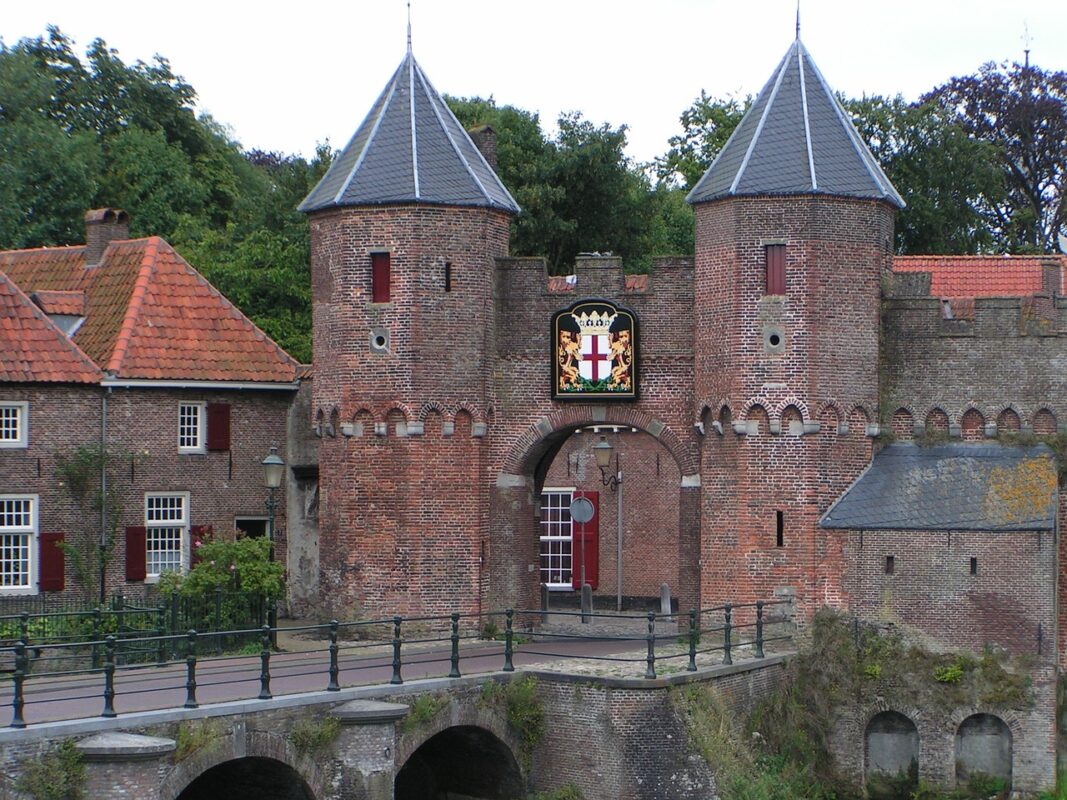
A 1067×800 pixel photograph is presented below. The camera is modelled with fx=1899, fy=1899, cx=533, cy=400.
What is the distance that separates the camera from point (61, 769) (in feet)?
61.6

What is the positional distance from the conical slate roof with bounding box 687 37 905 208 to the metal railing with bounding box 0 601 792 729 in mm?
6101

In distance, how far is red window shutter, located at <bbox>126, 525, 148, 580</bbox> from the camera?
3050cm

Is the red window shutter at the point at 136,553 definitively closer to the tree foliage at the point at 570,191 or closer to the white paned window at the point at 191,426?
the white paned window at the point at 191,426

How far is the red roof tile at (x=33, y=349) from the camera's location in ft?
96.9

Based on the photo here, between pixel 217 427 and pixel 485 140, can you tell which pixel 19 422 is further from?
Result: pixel 485 140

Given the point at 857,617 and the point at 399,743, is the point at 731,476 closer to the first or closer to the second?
the point at 857,617

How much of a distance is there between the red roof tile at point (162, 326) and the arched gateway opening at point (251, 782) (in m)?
9.01

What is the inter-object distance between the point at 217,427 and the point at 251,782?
991 centimetres

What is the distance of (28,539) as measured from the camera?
29625 millimetres

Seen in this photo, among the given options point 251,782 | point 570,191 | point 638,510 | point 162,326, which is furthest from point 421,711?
point 570,191

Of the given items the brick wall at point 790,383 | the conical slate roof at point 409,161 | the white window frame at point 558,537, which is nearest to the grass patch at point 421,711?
the brick wall at point 790,383

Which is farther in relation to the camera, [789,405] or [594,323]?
[594,323]

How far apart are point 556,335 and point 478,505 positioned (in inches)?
112

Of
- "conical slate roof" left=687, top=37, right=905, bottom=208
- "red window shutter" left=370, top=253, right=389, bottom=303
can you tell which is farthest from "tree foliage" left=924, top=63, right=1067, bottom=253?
"red window shutter" left=370, top=253, right=389, bottom=303
